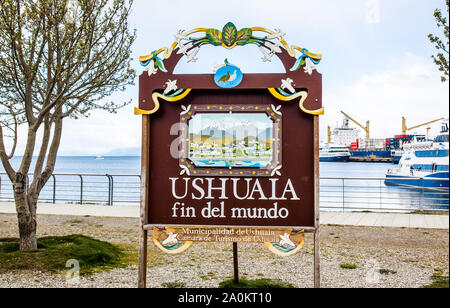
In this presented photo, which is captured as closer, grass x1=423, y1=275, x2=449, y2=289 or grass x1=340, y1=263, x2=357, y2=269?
grass x1=423, y1=275, x2=449, y2=289

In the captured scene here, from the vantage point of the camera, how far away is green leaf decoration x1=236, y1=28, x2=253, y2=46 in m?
4.09

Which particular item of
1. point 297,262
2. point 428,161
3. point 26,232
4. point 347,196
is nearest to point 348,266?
point 297,262

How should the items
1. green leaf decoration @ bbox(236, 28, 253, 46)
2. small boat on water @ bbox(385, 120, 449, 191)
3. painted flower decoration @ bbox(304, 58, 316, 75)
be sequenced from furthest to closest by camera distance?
small boat on water @ bbox(385, 120, 449, 191) < green leaf decoration @ bbox(236, 28, 253, 46) < painted flower decoration @ bbox(304, 58, 316, 75)

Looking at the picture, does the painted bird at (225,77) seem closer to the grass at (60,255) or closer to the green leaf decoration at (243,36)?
the green leaf decoration at (243,36)

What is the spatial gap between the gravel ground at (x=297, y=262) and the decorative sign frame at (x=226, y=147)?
1.26 m

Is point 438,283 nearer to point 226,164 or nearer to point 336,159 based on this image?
point 226,164

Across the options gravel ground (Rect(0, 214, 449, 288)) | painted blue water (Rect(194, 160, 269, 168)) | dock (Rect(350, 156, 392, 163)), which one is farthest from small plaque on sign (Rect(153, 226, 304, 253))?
dock (Rect(350, 156, 392, 163))

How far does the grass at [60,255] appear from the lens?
5488 mm

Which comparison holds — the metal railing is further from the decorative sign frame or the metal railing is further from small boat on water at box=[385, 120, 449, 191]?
the decorative sign frame

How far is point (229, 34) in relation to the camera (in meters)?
4.13

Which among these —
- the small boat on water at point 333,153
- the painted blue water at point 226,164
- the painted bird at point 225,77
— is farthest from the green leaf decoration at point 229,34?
Result: the small boat on water at point 333,153

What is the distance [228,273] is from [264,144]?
231 cm

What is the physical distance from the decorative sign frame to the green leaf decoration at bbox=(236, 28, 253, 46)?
1 cm
